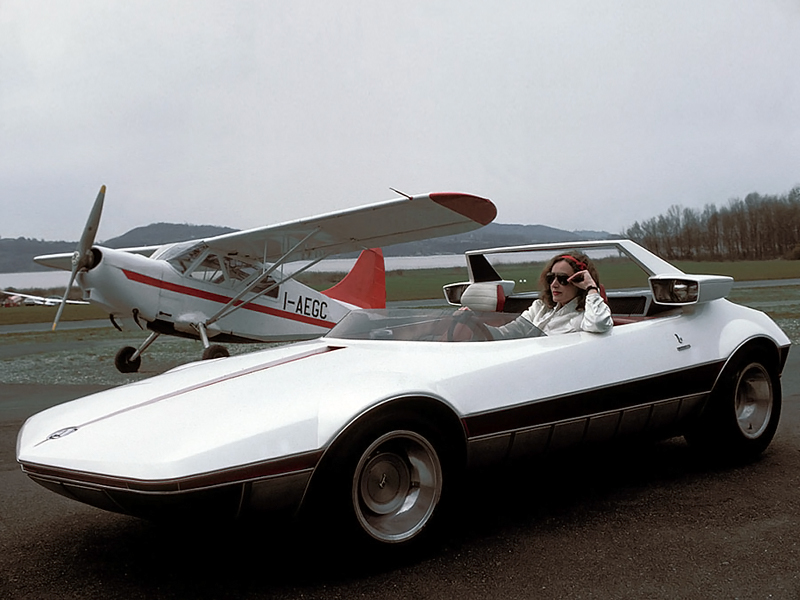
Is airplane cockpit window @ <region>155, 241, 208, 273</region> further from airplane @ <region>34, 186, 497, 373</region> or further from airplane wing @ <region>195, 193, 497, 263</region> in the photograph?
airplane wing @ <region>195, 193, 497, 263</region>

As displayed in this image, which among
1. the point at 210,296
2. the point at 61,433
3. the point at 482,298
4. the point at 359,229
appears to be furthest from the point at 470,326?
the point at 210,296

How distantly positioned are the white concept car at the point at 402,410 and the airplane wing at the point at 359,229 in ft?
19.8

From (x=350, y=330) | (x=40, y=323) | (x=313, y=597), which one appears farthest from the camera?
(x=40, y=323)

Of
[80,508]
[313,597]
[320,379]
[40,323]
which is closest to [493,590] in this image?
[313,597]

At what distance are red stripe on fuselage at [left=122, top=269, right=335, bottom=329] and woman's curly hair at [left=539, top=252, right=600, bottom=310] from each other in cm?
953

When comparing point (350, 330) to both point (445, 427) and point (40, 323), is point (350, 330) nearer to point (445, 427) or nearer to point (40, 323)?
point (445, 427)

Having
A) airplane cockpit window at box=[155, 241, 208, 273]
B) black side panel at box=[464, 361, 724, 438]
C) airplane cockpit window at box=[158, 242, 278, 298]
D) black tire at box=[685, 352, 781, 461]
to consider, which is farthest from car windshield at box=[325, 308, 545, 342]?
airplane cockpit window at box=[155, 241, 208, 273]

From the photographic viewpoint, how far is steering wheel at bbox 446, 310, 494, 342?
3.13 metres

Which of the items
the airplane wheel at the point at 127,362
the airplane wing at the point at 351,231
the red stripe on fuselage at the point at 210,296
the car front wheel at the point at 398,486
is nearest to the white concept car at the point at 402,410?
the car front wheel at the point at 398,486

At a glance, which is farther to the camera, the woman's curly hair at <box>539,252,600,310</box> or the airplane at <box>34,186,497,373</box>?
the airplane at <box>34,186,497,373</box>

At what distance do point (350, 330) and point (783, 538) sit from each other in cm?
201

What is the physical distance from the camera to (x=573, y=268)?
3771 mm

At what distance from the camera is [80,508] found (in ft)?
11.3

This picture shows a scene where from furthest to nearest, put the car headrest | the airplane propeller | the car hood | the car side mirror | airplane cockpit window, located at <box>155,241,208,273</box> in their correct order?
airplane cockpit window, located at <box>155,241,208,273</box>
the airplane propeller
the car headrest
the car side mirror
the car hood
